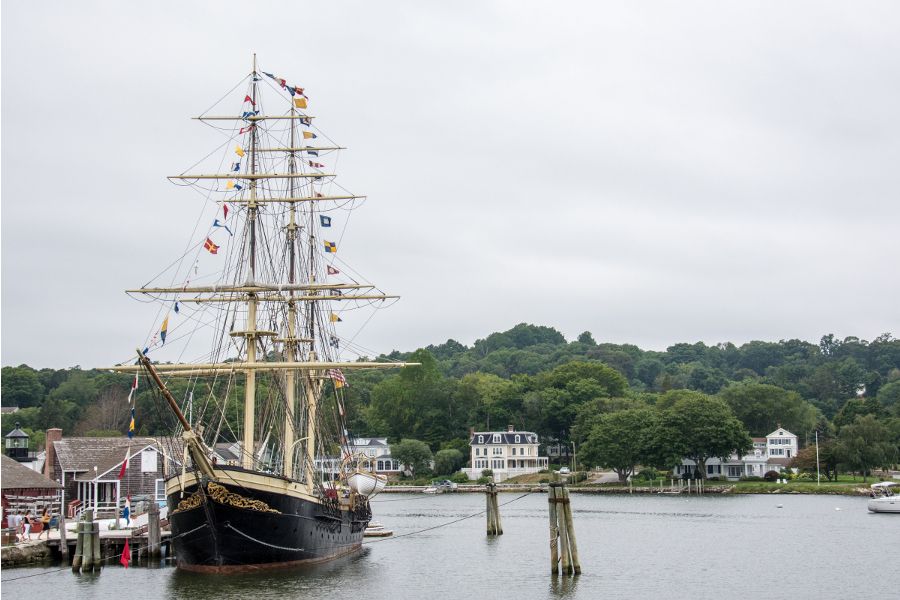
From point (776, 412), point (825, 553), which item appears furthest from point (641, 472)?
point (825, 553)

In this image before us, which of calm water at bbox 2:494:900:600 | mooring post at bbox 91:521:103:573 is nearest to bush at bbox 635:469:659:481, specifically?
calm water at bbox 2:494:900:600

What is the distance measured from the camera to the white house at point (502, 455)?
5714 inches

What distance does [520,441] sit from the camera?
147250 millimetres

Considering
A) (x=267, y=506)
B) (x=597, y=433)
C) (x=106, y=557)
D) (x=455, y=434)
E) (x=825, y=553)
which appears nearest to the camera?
(x=267, y=506)

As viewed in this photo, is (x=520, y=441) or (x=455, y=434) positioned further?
(x=455, y=434)

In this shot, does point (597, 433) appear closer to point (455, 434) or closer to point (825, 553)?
point (455, 434)

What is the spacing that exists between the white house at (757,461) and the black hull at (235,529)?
90542 millimetres

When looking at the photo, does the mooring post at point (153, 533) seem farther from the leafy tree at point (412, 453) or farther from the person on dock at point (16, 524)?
the leafy tree at point (412, 453)

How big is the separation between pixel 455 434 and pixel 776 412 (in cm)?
4623

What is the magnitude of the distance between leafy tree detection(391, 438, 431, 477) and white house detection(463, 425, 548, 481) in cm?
582

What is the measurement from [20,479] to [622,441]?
8011 centimetres

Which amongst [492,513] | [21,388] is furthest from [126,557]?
[21,388]

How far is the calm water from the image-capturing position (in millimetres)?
42250

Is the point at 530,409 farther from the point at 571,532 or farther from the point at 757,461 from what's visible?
the point at 571,532
